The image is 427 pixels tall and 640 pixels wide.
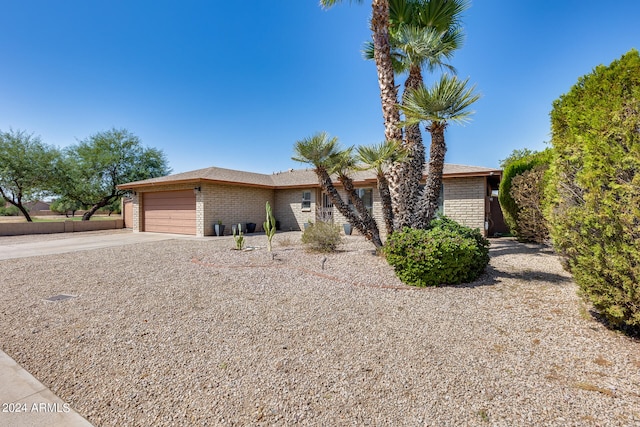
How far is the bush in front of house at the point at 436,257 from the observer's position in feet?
16.3

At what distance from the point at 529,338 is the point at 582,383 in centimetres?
82

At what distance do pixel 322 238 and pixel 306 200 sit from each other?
28.2ft

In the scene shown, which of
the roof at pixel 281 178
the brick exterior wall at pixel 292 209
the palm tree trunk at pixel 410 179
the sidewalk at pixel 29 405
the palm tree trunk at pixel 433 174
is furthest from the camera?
the brick exterior wall at pixel 292 209

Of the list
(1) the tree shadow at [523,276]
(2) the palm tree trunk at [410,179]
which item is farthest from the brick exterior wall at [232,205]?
(1) the tree shadow at [523,276]

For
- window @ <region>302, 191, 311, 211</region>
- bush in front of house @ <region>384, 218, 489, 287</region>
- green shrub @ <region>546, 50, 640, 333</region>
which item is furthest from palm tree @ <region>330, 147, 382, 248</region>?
window @ <region>302, 191, 311, 211</region>

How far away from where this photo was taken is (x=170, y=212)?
52.2 feet

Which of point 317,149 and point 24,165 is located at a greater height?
point 24,165

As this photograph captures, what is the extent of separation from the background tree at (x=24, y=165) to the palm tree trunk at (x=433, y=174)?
2525 centimetres

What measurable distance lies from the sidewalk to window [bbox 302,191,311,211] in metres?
14.3

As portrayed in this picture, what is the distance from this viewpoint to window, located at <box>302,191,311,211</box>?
54.5ft

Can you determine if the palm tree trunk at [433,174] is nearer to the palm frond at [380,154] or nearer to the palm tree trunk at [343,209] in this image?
the palm frond at [380,154]

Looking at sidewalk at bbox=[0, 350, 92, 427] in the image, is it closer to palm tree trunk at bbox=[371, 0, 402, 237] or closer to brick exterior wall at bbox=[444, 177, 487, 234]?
palm tree trunk at bbox=[371, 0, 402, 237]

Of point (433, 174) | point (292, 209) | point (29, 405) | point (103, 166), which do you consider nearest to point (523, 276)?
point (433, 174)

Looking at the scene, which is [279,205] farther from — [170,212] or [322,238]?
[322,238]
